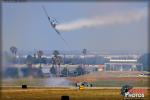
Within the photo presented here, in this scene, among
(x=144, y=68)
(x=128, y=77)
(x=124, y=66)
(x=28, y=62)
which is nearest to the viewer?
(x=28, y=62)

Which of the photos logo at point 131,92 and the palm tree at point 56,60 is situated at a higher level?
the palm tree at point 56,60

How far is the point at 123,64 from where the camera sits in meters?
58.0

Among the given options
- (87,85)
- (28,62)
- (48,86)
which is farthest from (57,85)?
(28,62)

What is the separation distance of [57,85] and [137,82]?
462 inches

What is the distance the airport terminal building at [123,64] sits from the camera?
5219 cm

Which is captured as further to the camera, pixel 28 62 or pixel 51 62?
pixel 51 62

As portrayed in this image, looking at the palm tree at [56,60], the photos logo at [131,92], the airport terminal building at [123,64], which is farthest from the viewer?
the airport terminal building at [123,64]

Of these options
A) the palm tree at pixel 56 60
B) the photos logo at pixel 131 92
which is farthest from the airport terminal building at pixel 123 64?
the palm tree at pixel 56 60

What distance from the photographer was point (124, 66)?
58.0 m

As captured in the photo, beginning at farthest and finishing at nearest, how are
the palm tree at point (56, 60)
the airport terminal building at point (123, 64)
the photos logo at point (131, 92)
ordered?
the airport terminal building at point (123, 64) < the palm tree at point (56, 60) < the photos logo at point (131, 92)

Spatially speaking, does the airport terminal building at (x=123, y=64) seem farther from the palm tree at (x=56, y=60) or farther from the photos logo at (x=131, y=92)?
the palm tree at (x=56, y=60)

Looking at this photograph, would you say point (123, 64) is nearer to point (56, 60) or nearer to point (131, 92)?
point (56, 60)

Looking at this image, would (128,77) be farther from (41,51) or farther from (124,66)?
(41,51)

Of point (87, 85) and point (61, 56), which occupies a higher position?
point (61, 56)
